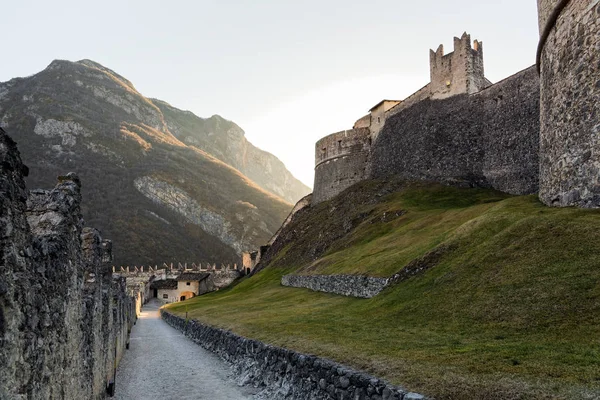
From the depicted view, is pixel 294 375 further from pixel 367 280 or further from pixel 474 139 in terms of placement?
pixel 474 139

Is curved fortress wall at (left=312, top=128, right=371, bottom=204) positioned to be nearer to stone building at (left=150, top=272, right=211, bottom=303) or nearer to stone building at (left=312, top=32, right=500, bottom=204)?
stone building at (left=312, top=32, right=500, bottom=204)

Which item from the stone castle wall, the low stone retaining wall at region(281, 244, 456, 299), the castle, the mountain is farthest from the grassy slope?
the mountain

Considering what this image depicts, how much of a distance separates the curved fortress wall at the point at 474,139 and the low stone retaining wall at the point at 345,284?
18.7 m

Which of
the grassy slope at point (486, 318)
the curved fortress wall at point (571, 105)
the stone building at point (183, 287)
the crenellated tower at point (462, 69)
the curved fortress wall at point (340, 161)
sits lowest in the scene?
the stone building at point (183, 287)

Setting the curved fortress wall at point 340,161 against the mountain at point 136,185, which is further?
the mountain at point 136,185

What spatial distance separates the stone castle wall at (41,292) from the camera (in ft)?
13.8

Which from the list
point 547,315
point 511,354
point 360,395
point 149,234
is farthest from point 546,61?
point 149,234

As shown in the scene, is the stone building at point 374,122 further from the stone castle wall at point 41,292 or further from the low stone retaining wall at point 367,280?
the stone castle wall at point 41,292

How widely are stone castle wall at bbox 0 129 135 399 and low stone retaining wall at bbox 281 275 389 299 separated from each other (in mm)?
15706

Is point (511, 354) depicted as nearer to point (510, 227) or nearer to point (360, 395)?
point (360, 395)

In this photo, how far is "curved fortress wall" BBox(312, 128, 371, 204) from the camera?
219 feet

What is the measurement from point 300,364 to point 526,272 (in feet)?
23.9

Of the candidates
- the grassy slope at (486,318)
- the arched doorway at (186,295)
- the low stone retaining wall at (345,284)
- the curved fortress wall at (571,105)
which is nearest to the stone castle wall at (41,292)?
the grassy slope at (486,318)

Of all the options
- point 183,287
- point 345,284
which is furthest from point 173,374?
point 183,287
